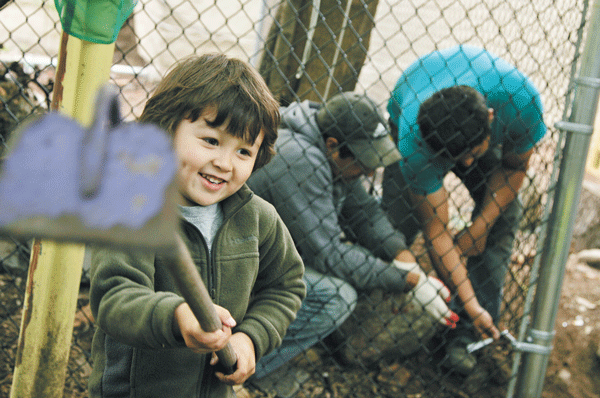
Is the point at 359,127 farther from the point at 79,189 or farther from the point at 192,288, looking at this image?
the point at 79,189

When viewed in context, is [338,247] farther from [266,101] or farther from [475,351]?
[266,101]

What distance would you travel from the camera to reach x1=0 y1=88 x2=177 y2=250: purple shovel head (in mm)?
352

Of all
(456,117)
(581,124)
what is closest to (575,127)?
(581,124)

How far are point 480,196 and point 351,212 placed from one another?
738 millimetres

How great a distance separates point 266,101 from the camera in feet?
3.83

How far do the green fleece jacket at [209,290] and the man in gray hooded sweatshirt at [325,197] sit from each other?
1072 mm

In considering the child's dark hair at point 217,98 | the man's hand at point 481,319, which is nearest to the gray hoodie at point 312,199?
the man's hand at point 481,319

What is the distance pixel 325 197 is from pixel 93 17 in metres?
1.34

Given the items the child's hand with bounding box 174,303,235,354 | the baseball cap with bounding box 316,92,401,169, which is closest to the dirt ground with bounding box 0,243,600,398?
the baseball cap with bounding box 316,92,401,169

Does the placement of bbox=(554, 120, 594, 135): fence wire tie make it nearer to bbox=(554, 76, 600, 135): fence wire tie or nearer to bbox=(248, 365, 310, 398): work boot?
bbox=(554, 76, 600, 135): fence wire tie

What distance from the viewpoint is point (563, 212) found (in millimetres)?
2250

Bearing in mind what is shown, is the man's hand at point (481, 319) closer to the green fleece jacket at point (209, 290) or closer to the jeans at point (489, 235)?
the jeans at point (489, 235)

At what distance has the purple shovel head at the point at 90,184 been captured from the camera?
1.16 feet

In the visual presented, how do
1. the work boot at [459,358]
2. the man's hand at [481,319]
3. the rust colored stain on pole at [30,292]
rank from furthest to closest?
the work boot at [459,358], the man's hand at [481,319], the rust colored stain on pole at [30,292]
